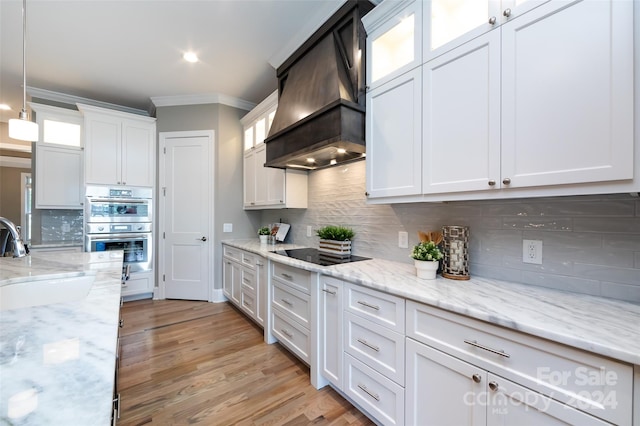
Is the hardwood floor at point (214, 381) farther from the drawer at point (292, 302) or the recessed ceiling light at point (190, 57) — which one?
the recessed ceiling light at point (190, 57)

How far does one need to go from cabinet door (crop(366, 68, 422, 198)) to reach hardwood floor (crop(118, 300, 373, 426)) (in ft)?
4.76

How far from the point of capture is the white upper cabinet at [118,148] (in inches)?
133

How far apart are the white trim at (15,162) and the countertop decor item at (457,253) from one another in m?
7.85

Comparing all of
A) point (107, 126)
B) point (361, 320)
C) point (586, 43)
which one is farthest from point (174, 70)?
point (586, 43)

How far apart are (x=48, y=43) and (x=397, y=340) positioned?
→ 12.8 ft

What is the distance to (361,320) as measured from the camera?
1.54 meters

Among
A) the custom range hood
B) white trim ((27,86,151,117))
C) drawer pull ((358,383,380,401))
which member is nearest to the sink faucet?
the custom range hood

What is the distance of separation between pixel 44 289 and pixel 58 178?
9.27 ft

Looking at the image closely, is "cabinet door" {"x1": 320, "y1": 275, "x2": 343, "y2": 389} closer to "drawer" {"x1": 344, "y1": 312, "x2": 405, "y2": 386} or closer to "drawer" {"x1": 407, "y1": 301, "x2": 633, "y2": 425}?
"drawer" {"x1": 344, "y1": 312, "x2": 405, "y2": 386}

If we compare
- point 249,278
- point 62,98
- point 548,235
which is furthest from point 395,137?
point 62,98

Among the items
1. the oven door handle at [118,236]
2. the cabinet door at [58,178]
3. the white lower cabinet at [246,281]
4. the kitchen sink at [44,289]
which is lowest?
the white lower cabinet at [246,281]

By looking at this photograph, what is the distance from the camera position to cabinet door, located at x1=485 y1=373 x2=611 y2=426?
845mm

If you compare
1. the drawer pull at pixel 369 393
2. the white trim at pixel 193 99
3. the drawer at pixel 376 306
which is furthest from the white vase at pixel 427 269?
the white trim at pixel 193 99

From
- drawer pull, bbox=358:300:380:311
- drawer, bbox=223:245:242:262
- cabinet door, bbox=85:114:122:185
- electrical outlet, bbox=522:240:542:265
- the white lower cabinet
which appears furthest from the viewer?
cabinet door, bbox=85:114:122:185
